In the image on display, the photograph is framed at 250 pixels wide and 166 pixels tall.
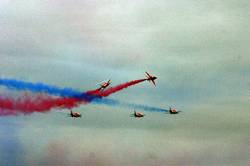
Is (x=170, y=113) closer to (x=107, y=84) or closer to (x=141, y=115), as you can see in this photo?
(x=141, y=115)

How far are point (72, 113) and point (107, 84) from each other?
11.9 metres

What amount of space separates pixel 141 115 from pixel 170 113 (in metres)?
6.44

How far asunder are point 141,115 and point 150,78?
897 centimetres

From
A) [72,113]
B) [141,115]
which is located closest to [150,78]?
[141,115]

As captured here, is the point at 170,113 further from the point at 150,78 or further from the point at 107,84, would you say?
the point at 107,84

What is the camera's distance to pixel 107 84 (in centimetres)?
12312

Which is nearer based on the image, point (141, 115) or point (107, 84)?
point (107, 84)

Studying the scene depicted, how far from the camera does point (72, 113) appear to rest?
130 m

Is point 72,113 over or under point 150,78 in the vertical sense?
under

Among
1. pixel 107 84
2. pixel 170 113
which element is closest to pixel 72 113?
pixel 107 84

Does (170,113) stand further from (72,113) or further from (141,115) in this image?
(72,113)

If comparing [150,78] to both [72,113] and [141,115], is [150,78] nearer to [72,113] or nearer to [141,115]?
[141,115]

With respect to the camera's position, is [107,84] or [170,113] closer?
[107,84]

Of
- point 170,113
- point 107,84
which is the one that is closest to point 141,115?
point 170,113
